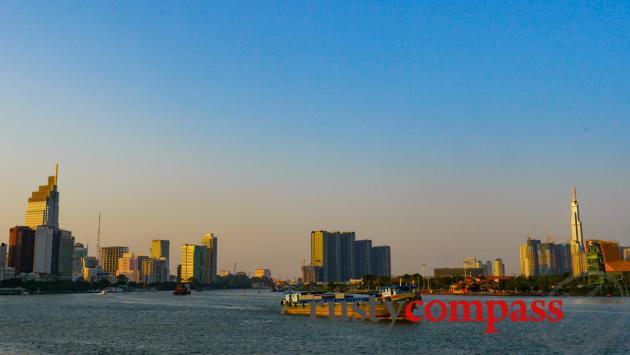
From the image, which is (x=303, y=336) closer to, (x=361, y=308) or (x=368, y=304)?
(x=368, y=304)

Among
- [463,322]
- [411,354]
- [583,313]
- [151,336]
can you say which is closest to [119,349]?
[151,336]

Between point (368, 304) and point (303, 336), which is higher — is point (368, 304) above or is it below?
above

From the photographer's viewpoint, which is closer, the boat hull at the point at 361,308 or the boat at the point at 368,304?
the boat hull at the point at 361,308

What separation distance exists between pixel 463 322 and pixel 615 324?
26.0 m

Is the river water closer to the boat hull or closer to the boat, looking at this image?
the boat hull

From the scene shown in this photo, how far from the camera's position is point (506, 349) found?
7044 centimetres

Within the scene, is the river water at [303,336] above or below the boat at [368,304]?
below

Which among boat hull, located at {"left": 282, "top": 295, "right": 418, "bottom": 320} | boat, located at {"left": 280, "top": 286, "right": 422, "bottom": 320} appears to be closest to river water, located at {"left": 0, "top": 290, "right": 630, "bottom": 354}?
boat hull, located at {"left": 282, "top": 295, "right": 418, "bottom": 320}

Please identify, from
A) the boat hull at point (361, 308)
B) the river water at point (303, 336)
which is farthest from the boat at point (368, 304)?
the river water at point (303, 336)

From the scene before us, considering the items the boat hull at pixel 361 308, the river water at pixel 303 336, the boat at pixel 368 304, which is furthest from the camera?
the boat at pixel 368 304

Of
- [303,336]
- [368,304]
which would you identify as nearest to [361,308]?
[368,304]

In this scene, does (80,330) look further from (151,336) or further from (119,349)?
(119,349)

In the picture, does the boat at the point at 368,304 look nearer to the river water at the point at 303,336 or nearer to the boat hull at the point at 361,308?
the boat hull at the point at 361,308

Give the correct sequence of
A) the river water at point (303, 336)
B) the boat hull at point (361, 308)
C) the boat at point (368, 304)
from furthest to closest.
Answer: the boat at point (368, 304), the boat hull at point (361, 308), the river water at point (303, 336)
